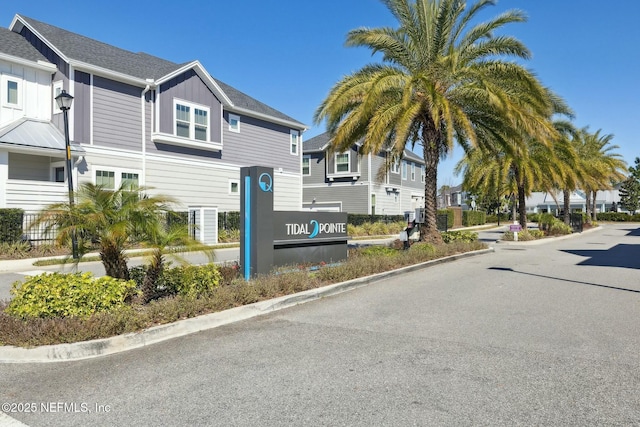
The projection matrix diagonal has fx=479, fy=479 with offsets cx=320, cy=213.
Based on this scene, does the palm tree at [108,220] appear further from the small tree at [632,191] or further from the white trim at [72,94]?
the small tree at [632,191]

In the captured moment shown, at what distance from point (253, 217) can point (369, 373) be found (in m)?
5.33

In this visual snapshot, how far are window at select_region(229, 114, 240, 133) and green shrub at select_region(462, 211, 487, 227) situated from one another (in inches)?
1202

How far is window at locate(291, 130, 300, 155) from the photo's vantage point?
31172mm

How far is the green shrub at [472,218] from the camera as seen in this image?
50.2 metres

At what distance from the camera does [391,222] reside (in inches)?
1431

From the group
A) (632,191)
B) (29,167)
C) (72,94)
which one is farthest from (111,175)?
(632,191)

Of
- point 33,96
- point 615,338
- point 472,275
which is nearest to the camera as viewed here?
point 615,338

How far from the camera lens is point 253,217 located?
9.54 metres

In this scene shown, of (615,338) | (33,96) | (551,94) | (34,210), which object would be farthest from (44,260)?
(551,94)

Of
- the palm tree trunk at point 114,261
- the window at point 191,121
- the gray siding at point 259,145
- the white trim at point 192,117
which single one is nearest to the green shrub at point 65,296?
the palm tree trunk at point 114,261

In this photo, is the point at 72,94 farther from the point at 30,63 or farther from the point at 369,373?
the point at 369,373

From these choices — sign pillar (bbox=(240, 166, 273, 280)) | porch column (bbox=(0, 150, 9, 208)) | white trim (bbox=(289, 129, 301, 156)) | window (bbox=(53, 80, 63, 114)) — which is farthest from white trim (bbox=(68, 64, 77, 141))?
white trim (bbox=(289, 129, 301, 156))

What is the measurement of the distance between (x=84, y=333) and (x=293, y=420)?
3.13m

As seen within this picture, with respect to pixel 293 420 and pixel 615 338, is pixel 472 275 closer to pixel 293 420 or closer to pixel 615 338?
pixel 615 338
